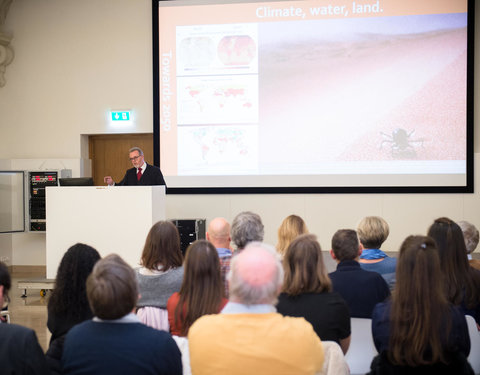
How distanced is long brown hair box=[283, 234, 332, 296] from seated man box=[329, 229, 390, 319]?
41 cm

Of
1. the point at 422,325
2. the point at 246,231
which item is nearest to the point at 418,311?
the point at 422,325

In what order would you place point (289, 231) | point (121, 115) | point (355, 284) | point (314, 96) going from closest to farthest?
point (355, 284) < point (289, 231) < point (314, 96) < point (121, 115)

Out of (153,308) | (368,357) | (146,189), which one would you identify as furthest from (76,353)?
(146,189)

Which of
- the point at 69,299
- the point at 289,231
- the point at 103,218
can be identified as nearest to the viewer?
the point at 69,299

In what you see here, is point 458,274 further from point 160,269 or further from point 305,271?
point 160,269

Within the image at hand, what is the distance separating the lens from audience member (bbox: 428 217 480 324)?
247cm

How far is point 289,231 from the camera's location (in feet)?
11.2

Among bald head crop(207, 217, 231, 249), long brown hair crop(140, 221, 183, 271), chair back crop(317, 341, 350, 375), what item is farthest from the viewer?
bald head crop(207, 217, 231, 249)

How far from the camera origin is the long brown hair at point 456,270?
2.47m

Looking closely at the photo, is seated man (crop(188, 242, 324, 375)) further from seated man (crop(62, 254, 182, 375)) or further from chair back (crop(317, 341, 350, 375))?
chair back (crop(317, 341, 350, 375))

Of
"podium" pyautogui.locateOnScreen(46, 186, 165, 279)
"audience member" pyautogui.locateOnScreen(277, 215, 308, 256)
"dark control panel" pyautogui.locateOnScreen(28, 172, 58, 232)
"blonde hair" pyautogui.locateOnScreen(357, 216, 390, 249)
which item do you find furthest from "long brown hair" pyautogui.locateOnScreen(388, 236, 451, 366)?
"dark control panel" pyautogui.locateOnScreen(28, 172, 58, 232)

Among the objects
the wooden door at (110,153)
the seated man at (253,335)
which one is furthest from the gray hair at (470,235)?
the wooden door at (110,153)

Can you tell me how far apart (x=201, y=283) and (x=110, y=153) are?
5917 millimetres

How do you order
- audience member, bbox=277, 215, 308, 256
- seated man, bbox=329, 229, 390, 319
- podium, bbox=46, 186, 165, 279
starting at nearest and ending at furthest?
seated man, bbox=329, 229, 390, 319, audience member, bbox=277, 215, 308, 256, podium, bbox=46, 186, 165, 279
